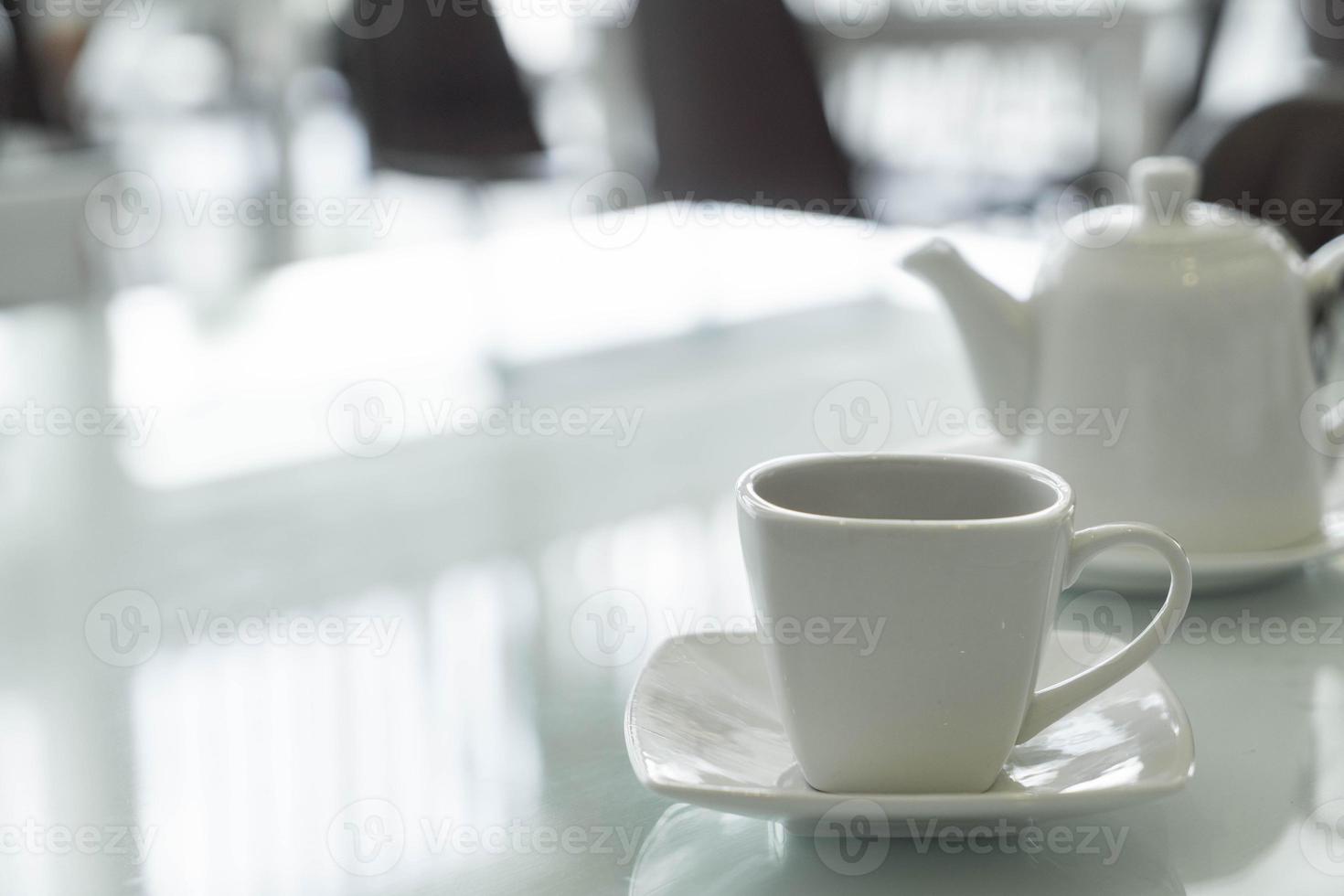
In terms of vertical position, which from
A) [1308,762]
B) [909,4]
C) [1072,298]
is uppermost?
[909,4]

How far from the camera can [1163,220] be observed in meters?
0.54

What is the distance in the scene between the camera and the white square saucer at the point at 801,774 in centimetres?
34

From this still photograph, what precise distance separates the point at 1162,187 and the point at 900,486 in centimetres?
21

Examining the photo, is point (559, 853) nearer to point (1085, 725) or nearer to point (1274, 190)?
point (1085, 725)

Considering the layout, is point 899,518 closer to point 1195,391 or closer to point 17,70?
point 1195,391

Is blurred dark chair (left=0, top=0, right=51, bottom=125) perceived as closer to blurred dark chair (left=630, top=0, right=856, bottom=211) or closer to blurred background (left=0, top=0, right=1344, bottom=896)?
blurred background (left=0, top=0, right=1344, bottom=896)

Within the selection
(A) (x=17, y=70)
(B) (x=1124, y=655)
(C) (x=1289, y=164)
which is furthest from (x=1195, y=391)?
(A) (x=17, y=70)

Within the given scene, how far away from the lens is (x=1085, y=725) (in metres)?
0.41

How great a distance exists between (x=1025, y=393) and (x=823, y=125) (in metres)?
1.84

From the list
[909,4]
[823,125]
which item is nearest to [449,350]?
[823,125]

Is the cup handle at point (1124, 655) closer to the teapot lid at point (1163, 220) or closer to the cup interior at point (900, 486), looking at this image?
the cup interior at point (900, 486)

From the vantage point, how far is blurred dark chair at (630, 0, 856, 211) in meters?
2.25

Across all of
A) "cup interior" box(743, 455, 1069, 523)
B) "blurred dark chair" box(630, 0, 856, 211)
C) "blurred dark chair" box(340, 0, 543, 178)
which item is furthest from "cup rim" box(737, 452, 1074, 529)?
"blurred dark chair" box(340, 0, 543, 178)

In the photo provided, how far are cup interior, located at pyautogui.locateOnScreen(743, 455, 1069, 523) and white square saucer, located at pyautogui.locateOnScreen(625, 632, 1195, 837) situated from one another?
68mm
